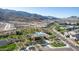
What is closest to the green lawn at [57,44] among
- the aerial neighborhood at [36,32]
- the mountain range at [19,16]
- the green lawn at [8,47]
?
the aerial neighborhood at [36,32]

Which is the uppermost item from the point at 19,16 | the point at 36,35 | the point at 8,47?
the point at 19,16

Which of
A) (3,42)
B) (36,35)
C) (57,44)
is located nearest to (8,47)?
(3,42)

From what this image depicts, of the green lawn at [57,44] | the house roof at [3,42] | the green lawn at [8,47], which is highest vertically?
the house roof at [3,42]

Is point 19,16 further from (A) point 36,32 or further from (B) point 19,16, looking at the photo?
(A) point 36,32

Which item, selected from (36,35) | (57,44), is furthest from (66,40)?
(36,35)

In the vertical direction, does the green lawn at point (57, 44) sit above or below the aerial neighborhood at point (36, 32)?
below

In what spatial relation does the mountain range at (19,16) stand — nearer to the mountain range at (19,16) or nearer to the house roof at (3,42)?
the mountain range at (19,16)

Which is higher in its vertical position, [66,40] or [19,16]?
[19,16]

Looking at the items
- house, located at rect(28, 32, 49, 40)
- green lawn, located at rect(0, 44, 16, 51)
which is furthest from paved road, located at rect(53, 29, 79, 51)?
green lawn, located at rect(0, 44, 16, 51)

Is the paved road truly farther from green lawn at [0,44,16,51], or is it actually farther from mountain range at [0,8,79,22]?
green lawn at [0,44,16,51]

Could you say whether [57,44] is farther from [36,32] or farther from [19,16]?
[19,16]
